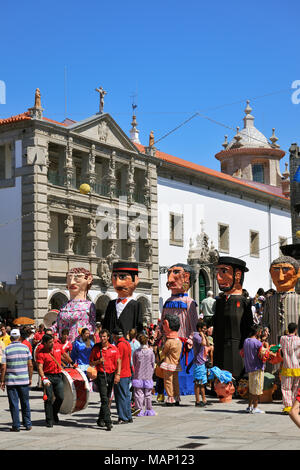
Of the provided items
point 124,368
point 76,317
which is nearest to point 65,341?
point 76,317

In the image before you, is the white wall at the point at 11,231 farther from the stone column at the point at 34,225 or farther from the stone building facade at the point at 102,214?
the stone column at the point at 34,225

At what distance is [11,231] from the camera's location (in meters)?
28.9

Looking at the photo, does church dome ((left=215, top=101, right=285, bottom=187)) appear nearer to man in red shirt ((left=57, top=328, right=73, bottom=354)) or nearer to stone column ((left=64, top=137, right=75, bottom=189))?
stone column ((left=64, top=137, right=75, bottom=189))

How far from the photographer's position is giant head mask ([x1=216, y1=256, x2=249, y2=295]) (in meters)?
15.9

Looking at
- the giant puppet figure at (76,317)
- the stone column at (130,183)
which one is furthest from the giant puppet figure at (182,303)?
the stone column at (130,183)

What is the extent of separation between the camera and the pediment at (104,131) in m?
31.2

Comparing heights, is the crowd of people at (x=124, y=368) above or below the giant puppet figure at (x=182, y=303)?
below

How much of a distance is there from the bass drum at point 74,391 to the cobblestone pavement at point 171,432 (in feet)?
0.85

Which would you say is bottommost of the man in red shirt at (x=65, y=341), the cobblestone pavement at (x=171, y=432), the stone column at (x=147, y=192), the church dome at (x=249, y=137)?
the cobblestone pavement at (x=171, y=432)

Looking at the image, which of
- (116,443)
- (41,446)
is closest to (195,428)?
(116,443)

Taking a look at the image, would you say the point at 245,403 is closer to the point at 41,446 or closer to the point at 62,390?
the point at 62,390

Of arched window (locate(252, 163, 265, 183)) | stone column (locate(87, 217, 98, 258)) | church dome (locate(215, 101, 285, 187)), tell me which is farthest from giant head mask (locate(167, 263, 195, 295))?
arched window (locate(252, 163, 265, 183))

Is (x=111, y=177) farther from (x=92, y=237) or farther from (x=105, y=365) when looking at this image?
(x=105, y=365)

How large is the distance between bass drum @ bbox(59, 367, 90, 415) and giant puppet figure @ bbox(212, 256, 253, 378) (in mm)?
4058
